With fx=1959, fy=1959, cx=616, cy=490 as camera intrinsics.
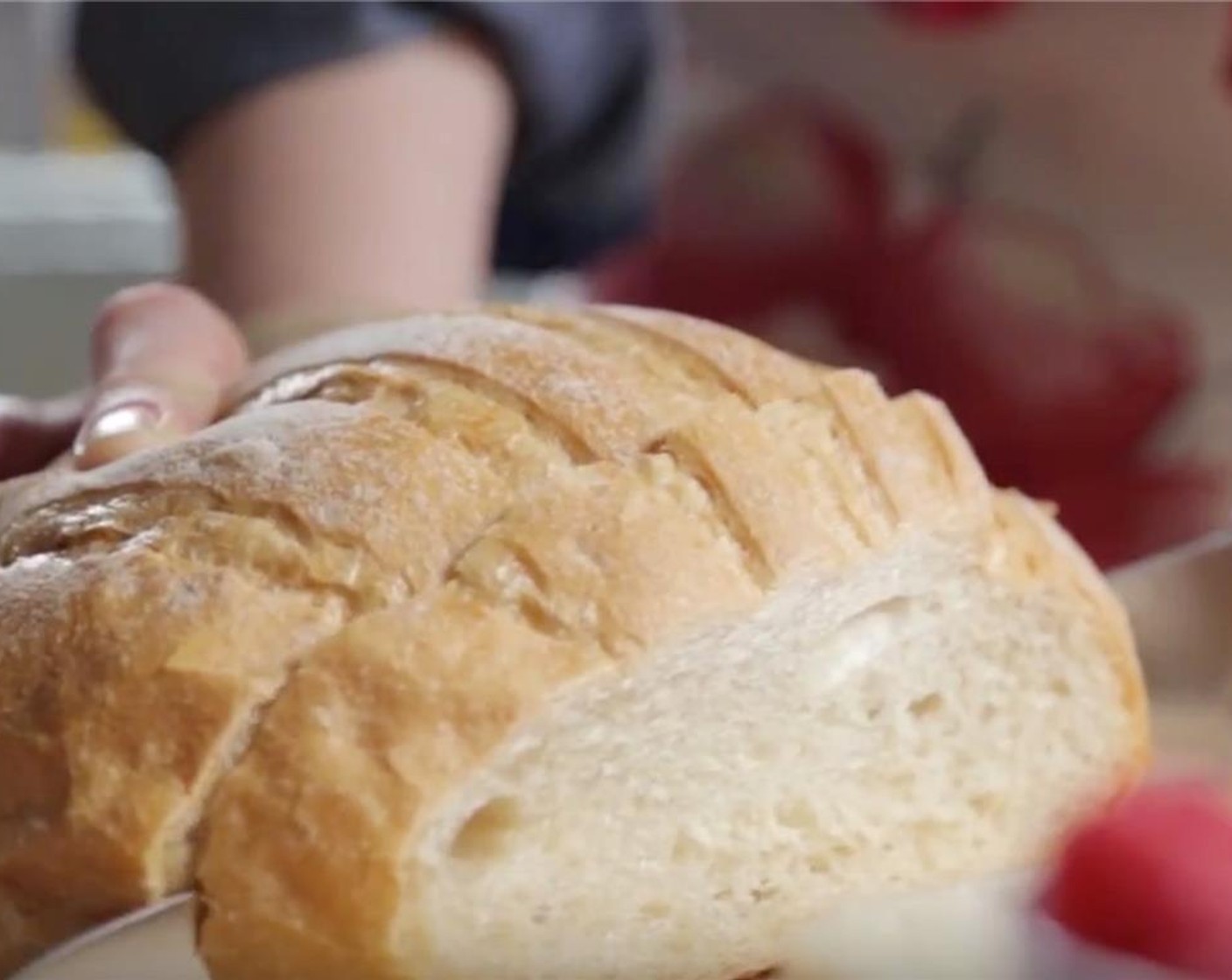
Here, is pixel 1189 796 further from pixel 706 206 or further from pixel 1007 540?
pixel 706 206

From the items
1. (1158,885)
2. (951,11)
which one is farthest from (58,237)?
(1158,885)

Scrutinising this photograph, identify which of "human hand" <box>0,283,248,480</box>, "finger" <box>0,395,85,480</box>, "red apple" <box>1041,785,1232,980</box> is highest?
"red apple" <box>1041,785,1232,980</box>

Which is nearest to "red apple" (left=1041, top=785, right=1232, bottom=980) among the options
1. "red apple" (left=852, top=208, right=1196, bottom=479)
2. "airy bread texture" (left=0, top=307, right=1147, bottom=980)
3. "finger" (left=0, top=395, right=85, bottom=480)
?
"airy bread texture" (left=0, top=307, right=1147, bottom=980)

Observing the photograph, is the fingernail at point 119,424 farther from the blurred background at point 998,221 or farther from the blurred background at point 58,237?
the blurred background at point 58,237

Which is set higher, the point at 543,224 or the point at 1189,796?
the point at 1189,796

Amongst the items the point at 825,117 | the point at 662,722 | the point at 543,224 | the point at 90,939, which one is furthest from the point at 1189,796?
the point at 543,224

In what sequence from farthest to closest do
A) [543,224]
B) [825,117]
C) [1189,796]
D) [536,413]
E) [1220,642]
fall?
[543,224] < [825,117] < [1220,642] < [536,413] < [1189,796]

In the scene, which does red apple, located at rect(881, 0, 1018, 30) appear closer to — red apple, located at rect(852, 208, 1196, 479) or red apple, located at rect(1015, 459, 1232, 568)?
red apple, located at rect(852, 208, 1196, 479)
